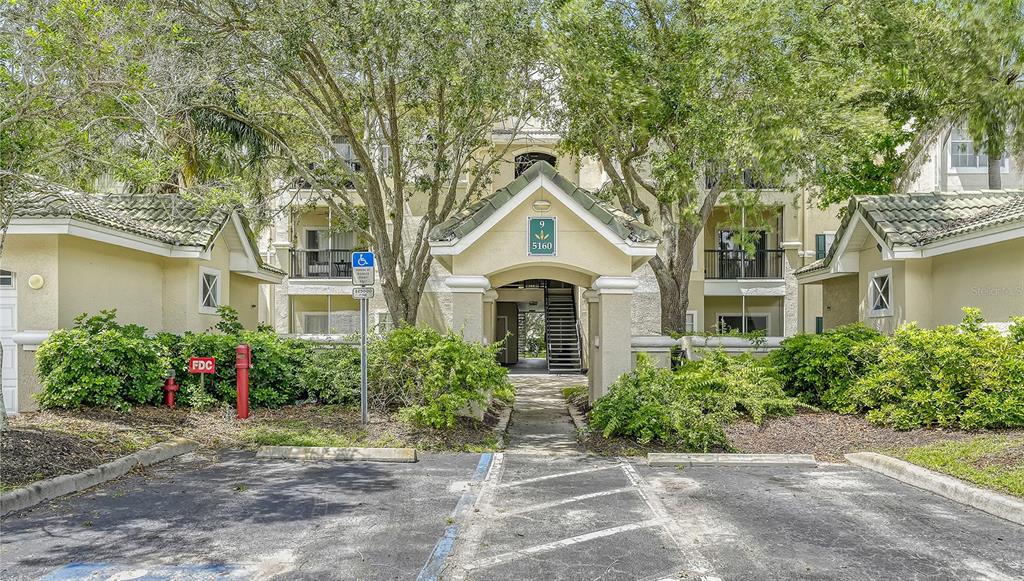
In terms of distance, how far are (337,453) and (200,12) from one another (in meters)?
8.21

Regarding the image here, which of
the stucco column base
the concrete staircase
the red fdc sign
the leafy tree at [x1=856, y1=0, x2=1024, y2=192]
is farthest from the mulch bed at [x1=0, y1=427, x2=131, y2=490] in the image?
the concrete staircase

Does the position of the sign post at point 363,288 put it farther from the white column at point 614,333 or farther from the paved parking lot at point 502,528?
the white column at point 614,333

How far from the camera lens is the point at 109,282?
45.3 ft

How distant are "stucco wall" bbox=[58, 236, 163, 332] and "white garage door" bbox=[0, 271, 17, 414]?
0.80 meters

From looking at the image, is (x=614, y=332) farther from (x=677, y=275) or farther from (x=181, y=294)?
(x=181, y=294)

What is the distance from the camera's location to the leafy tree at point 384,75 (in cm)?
1149

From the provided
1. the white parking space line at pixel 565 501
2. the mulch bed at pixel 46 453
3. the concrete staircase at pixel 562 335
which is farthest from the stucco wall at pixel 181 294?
the concrete staircase at pixel 562 335

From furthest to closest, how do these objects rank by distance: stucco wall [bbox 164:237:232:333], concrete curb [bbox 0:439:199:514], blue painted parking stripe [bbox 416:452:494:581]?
stucco wall [bbox 164:237:232:333], concrete curb [bbox 0:439:199:514], blue painted parking stripe [bbox 416:452:494:581]

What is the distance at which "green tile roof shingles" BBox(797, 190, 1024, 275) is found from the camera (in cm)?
1286

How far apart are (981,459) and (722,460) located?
3056 millimetres

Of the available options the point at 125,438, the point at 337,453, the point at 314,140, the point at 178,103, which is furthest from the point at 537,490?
the point at 314,140

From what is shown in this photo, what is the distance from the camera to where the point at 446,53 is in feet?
38.2

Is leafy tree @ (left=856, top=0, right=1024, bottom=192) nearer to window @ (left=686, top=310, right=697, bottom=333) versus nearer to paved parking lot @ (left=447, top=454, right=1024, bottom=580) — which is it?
paved parking lot @ (left=447, top=454, right=1024, bottom=580)

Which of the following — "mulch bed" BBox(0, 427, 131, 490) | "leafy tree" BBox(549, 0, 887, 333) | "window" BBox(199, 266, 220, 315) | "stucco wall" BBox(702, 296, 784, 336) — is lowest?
"mulch bed" BBox(0, 427, 131, 490)
